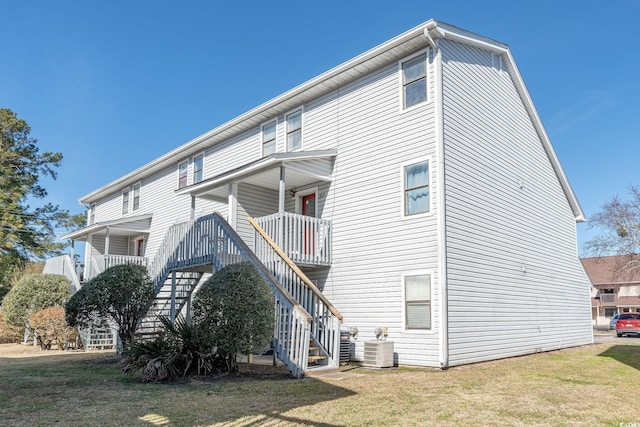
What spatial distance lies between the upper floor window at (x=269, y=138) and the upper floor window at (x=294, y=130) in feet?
2.42

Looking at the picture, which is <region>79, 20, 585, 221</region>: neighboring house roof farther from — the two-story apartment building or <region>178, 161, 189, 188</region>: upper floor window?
<region>178, 161, 189, 188</region>: upper floor window

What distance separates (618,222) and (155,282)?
134 ft

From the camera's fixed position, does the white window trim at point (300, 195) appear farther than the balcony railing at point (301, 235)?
Yes

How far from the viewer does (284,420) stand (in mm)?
5867

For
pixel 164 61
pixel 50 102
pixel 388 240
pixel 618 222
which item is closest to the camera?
pixel 388 240

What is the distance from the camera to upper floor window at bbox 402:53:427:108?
12297 mm

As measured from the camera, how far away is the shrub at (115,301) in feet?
40.7

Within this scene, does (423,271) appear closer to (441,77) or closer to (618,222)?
(441,77)

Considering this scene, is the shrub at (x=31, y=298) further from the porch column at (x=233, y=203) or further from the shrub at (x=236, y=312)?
the shrub at (x=236, y=312)

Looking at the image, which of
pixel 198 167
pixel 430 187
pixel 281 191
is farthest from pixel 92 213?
pixel 430 187

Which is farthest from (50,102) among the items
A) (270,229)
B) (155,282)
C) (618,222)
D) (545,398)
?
(618,222)

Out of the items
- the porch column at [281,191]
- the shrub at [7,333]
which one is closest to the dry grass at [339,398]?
the porch column at [281,191]

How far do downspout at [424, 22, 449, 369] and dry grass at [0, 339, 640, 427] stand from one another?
2.32 feet

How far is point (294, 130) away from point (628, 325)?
2483 cm
